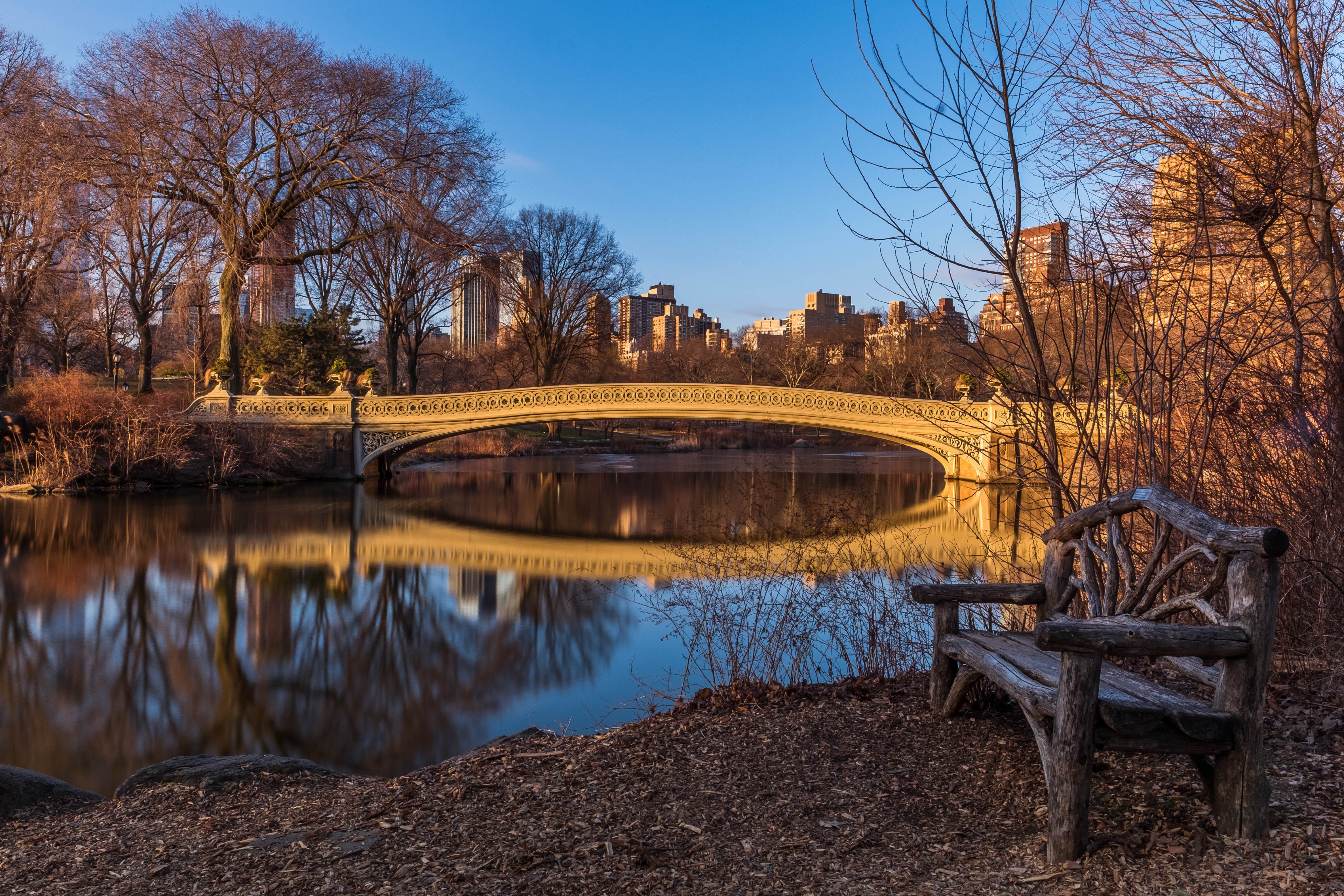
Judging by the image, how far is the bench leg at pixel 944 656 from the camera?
3.22m

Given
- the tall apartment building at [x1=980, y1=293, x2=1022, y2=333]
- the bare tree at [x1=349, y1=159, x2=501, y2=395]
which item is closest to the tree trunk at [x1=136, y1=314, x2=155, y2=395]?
the bare tree at [x1=349, y1=159, x2=501, y2=395]

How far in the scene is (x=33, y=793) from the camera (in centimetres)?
344

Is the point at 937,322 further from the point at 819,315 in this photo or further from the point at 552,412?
the point at 819,315

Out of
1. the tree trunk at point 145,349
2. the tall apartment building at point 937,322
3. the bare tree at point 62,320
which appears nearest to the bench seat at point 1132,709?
the tall apartment building at point 937,322

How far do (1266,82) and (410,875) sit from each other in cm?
443

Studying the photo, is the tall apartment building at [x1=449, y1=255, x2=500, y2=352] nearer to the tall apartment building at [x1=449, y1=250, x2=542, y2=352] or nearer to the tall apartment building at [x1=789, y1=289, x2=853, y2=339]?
the tall apartment building at [x1=449, y1=250, x2=542, y2=352]

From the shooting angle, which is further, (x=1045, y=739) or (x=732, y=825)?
(x=732, y=825)

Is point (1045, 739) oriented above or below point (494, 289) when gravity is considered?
below

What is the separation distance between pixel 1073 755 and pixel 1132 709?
0.18 metres

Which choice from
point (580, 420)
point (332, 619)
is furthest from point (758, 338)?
point (332, 619)

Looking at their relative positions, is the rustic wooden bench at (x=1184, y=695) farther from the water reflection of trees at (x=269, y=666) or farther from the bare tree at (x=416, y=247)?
the bare tree at (x=416, y=247)

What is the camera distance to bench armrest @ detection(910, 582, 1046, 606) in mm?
3189

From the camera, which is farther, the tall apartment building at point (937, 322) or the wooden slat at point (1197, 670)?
the tall apartment building at point (937, 322)

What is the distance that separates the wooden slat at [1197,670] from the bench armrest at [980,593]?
504 mm
